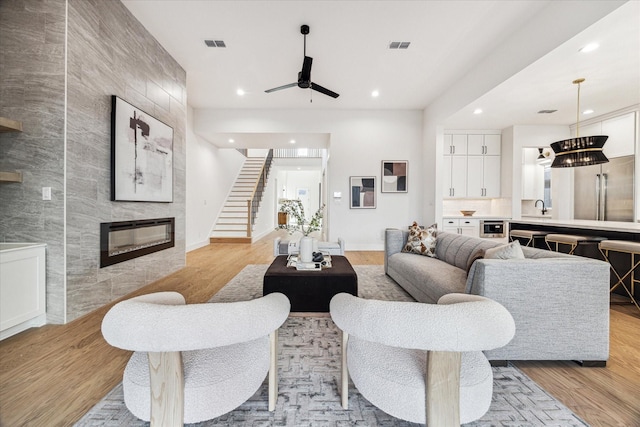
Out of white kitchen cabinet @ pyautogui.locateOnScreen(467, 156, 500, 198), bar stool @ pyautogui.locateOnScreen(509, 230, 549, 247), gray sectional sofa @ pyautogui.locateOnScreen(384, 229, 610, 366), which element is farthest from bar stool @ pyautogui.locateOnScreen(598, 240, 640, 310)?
white kitchen cabinet @ pyautogui.locateOnScreen(467, 156, 500, 198)

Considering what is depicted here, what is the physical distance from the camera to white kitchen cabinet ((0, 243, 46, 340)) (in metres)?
2.12

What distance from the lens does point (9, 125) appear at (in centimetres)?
229

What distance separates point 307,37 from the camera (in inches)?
145

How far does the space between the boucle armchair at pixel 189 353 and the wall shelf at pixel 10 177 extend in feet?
7.22

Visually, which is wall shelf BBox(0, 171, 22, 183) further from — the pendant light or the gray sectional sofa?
the pendant light

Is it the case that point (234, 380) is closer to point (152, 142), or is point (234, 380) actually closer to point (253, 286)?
point (253, 286)

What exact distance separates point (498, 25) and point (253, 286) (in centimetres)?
445

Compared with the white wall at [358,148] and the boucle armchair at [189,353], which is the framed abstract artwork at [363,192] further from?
the boucle armchair at [189,353]

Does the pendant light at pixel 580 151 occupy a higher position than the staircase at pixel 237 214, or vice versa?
the pendant light at pixel 580 151

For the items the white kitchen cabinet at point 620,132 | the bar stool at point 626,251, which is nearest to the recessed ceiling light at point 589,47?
the bar stool at point 626,251

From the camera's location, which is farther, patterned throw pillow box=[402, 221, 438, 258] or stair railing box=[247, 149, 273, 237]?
stair railing box=[247, 149, 273, 237]

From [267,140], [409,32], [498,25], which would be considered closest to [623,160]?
[498,25]

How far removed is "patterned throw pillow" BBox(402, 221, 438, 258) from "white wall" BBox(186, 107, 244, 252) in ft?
15.5

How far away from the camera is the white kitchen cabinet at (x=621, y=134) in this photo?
4863mm
